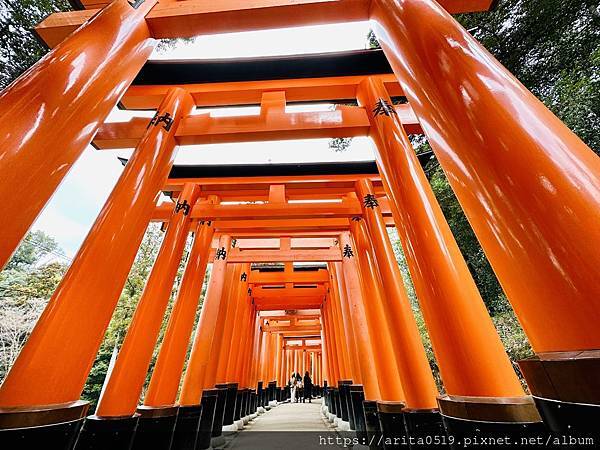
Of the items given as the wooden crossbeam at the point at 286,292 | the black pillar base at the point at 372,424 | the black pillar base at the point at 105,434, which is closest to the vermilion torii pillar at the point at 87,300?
the black pillar base at the point at 105,434

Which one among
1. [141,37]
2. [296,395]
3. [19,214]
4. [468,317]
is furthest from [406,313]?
[296,395]

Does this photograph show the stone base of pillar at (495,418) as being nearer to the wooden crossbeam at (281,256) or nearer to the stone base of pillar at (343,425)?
the wooden crossbeam at (281,256)

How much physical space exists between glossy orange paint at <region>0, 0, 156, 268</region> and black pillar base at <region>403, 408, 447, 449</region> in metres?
3.54

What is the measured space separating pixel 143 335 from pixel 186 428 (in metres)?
2.20

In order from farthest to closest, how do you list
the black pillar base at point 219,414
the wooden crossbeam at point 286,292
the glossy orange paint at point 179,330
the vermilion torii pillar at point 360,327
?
the wooden crossbeam at point 286,292 → the black pillar base at point 219,414 → the vermilion torii pillar at point 360,327 → the glossy orange paint at point 179,330

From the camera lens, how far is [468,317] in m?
2.35

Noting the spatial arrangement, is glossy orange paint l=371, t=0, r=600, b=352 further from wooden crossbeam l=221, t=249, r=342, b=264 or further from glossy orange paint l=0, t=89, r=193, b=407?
wooden crossbeam l=221, t=249, r=342, b=264

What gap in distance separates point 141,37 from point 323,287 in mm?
11834

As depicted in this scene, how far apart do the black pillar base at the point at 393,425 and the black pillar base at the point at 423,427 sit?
39cm

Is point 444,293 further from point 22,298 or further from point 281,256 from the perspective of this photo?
point 22,298

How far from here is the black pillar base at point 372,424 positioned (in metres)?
4.73

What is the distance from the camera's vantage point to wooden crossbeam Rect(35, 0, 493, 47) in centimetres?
297

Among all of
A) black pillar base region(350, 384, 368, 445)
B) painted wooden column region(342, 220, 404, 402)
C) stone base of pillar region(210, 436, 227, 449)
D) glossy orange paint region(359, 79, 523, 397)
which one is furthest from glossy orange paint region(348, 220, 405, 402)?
stone base of pillar region(210, 436, 227, 449)

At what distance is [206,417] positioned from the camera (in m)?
6.33
